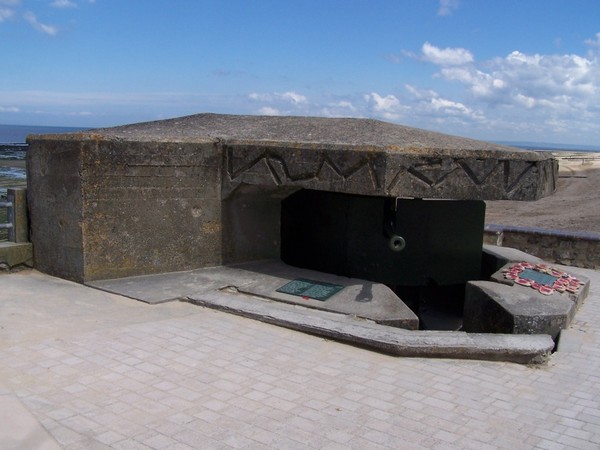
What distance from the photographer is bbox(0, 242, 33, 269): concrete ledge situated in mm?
6660

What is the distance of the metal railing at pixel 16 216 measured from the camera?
686cm

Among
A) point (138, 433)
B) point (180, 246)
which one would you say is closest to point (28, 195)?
point (180, 246)

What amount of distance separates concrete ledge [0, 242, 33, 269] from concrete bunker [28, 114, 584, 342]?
160 millimetres

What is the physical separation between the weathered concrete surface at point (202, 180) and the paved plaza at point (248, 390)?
3.59 ft

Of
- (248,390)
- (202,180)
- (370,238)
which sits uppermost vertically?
(202,180)

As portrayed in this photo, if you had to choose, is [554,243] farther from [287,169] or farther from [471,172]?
[287,169]

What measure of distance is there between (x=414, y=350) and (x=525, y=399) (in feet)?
3.08

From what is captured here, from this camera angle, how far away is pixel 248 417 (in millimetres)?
3506

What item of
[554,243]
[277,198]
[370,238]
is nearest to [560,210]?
[554,243]

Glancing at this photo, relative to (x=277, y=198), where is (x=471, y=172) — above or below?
above

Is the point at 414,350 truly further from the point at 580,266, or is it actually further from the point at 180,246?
the point at 580,266

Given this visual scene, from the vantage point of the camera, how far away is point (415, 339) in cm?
480

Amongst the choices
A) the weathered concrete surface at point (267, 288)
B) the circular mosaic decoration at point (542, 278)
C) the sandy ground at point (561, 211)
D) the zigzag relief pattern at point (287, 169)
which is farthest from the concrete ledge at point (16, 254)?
the sandy ground at point (561, 211)

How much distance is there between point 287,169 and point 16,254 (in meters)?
3.23
